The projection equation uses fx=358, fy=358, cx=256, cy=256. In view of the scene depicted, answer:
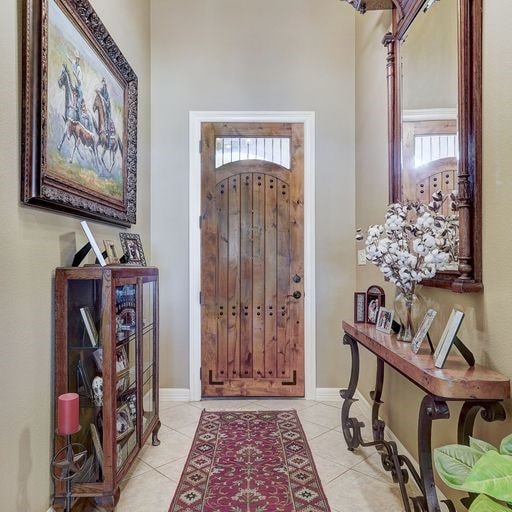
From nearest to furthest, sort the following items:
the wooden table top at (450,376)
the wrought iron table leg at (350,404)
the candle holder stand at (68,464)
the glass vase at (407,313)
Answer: the wooden table top at (450,376) < the candle holder stand at (68,464) < the glass vase at (407,313) < the wrought iron table leg at (350,404)

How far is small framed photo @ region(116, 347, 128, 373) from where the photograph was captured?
1.73 meters

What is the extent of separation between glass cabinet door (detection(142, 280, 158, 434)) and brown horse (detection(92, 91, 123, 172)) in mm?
819

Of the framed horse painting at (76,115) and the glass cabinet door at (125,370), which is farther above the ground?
the framed horse painting at (76,115)

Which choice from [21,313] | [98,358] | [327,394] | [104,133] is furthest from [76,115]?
[327,394]

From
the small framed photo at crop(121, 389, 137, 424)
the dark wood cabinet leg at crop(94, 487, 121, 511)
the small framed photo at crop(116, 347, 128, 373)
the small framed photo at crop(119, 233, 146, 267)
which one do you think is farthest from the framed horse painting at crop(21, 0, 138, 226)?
the dark wood cabinet leg at crop(94, 487, 121, 511)

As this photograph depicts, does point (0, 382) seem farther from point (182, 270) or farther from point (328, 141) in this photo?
point (328, 141)

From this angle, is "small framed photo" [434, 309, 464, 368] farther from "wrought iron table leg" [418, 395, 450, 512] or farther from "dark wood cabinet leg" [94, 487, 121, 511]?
"dark wood cabinet leg" [94, 487, 121, 511]

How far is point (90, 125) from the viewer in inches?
77.2

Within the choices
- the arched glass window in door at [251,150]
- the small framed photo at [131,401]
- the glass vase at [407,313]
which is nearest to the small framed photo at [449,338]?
the glass vase at [407,313]

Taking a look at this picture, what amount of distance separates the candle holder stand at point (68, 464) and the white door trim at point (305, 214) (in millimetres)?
1481

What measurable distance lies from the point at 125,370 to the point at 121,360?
0.27 feet

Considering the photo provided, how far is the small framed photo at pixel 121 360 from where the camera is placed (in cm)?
173

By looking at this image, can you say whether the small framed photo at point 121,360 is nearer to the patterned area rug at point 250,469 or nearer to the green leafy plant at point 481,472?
the patterned area rug at point 250,469

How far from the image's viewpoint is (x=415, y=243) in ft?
5.34
